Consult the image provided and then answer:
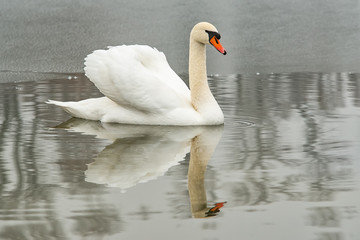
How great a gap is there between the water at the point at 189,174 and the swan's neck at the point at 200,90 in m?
0.19

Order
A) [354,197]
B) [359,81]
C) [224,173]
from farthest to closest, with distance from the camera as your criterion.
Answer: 1. [359,81]
2. [224,173]
3. [354,197]

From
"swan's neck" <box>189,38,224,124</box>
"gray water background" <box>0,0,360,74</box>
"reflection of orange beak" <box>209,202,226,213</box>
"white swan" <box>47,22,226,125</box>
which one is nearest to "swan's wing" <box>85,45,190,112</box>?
"white swan" <box>47,22,226,125</box>

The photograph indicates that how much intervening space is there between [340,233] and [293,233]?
0.89 ft

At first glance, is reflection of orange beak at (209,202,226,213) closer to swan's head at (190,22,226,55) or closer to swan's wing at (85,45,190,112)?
swan's wing at (85,45,190,112)

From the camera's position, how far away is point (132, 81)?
8.47m

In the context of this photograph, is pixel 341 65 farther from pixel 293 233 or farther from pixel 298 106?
pixel 293 233

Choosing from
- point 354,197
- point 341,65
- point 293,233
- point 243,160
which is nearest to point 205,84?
point 243,160

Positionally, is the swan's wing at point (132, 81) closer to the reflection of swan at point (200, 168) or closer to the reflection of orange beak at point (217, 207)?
the reflection of swan at point (200, 168)

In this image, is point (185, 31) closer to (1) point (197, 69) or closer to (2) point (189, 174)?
(1) point (197, 69)

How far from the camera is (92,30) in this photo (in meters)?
18.4

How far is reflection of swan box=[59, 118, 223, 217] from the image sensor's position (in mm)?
5855

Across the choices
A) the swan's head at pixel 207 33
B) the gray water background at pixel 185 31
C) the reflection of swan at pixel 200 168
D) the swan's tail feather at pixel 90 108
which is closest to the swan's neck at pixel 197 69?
the swan's head at pixel 207 33

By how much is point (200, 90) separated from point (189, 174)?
2.77m

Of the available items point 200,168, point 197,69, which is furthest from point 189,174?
point 197,69
